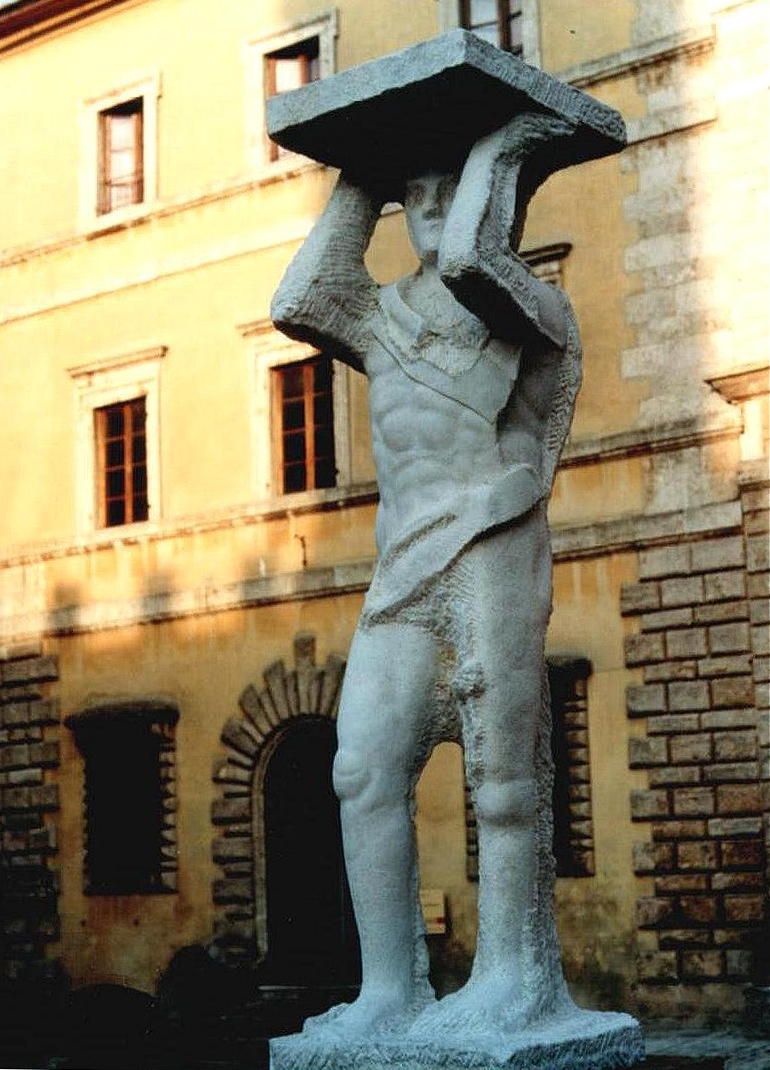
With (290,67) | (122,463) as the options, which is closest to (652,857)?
(122,463)

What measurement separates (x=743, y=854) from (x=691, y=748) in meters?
0.87

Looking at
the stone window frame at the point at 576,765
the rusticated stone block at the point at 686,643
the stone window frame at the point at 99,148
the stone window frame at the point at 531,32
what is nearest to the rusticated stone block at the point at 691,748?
the rusticated stone block at the point at 686,643

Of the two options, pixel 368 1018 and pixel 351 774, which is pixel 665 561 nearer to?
pixel 351 774

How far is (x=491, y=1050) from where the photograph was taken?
4852 mm

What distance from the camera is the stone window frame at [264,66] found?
17594mm

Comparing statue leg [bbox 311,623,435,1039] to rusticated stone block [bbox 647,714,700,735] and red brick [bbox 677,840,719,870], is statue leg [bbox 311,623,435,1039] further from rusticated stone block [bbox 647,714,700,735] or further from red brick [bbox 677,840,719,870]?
rusticated stone block [bbox 647,714,700,735]

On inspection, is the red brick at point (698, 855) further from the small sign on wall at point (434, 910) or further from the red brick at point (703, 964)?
the small sign on wall at point (434, 910)

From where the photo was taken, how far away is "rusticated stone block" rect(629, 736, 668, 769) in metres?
14.6

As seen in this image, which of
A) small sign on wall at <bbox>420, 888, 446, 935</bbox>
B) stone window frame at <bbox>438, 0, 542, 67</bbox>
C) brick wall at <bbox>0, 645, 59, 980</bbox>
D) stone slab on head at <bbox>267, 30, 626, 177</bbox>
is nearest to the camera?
stone slab on head at <bbox>267, 30, 626, 177</bbox>

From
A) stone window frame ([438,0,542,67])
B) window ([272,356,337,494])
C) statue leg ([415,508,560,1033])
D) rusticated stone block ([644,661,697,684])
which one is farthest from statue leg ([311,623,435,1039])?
window ([272,356,337,494])

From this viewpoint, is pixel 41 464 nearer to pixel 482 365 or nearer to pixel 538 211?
pixel 538 211

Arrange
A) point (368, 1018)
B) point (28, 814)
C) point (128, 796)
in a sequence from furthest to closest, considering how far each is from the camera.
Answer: point (28, 814) → point (128, 796) → point (368, 1018)

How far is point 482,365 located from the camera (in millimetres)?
5508

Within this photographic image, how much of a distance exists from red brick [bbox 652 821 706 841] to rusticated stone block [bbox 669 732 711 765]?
1.49 ft
